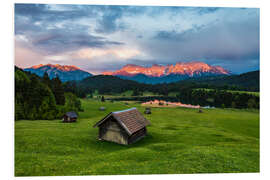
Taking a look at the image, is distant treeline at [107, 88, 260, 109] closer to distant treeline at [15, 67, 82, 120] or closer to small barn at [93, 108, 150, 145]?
small barn at [93, 108, 150, 145]

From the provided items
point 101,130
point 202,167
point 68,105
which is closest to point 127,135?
point 101,130

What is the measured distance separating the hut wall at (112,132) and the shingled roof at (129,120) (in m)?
0.58

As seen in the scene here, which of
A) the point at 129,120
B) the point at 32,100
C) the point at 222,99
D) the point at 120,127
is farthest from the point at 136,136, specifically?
the point at 222,99

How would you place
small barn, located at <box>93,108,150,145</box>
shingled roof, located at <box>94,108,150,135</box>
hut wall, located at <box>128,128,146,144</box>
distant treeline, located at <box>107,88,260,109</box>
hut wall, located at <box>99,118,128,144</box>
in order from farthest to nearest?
distant treeline, located at <box>107,88,260,109</box>
hut wall, located at <box>128,128,146,144</box>
hut wall, located at <box>99,118,128,144</box>
small barn, located at <box>93,108,150,145</box>
shingled roof, located at <box>94,108,150,135</box>

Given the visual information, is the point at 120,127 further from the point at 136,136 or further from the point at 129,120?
the point at 136,136

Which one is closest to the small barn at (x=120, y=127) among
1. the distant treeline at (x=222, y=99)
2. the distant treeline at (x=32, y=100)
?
the distant treeline at (x=32, y=100)

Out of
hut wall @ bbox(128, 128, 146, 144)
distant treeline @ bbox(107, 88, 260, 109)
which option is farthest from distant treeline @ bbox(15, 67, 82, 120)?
distant treeline @ bbox(107, 88, 260, 109)

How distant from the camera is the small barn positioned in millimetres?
12172

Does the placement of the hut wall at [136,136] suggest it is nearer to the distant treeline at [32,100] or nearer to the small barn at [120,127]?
the small barn at [120,127]

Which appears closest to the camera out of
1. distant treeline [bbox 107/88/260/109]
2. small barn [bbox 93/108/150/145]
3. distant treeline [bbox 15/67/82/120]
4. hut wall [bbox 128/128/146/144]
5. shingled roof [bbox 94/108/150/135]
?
shingled roof [bbox 94/108/150/135]

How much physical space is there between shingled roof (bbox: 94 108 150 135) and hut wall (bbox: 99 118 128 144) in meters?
0.58

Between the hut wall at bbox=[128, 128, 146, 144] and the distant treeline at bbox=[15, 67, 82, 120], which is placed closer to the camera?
the hut wall at bbox=[128, 128, 146, 144]

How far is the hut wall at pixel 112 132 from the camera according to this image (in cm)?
1246
